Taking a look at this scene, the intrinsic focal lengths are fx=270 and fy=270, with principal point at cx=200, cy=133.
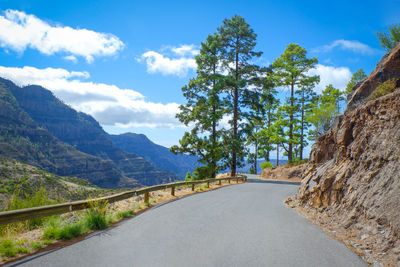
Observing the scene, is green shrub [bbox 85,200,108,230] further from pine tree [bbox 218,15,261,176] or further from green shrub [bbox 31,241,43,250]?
pine tree [bbox 218,15,261,176]

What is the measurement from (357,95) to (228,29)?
21038mm

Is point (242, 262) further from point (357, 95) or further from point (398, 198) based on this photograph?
point (357, 95)

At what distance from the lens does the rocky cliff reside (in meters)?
5.65

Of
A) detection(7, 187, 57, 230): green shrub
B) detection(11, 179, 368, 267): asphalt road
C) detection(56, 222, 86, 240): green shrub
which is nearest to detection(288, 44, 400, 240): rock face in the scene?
detection(11, 179, 368, 267): asphalt road

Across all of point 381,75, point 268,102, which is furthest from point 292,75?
point 381,75

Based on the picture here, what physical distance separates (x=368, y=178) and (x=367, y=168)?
16.7 inches

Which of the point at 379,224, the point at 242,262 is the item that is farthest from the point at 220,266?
the point at 379,224

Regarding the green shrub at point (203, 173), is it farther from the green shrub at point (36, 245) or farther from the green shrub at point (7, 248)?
the green shrub at point (7, 248)

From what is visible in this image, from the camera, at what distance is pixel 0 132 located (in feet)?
556

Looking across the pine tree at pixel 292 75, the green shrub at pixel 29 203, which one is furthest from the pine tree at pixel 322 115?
the green shrub at pixel 29 203

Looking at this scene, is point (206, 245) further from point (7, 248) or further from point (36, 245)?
point (7, 248)

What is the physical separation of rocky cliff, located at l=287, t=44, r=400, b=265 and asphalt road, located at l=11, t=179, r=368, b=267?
0.75m

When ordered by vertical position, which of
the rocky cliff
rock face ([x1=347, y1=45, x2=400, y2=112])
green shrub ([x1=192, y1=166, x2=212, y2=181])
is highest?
rock face ([x1=347, y1=45, x2=400, y2=112])

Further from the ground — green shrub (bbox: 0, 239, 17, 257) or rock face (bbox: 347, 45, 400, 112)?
rock face (bbox: 347, 45, 400, 112)
